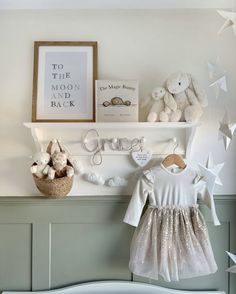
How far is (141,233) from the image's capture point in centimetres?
169

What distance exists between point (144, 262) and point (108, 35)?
118cm

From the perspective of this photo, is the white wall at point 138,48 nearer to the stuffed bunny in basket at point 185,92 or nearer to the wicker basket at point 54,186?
the stuffed bunny in basket at point 185,92

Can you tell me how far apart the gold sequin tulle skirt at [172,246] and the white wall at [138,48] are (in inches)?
11.1

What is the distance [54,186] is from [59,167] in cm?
9

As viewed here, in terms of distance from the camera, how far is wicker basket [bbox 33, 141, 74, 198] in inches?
64.0

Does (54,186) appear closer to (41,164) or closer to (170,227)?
(41,164)

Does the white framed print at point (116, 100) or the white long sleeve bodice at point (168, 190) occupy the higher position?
the white framed print at point (116, 100)

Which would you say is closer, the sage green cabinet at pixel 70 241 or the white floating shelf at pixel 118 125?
the white floating shelf at pixel 118 125

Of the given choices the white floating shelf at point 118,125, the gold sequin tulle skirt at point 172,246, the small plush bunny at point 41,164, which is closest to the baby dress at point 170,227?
the gold sequin tulle skirt at point 172,246

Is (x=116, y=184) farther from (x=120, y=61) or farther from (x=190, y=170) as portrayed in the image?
(x=120, y=61)

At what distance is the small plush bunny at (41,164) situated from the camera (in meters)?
1.63

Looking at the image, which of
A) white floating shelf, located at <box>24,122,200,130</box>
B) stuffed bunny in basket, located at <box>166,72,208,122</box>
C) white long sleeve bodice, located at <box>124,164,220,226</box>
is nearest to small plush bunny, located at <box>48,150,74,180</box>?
white floating shelf, located at <box>24,122,200,130</box>

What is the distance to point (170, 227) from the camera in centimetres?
168

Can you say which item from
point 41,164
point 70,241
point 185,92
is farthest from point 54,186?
point 185,92
